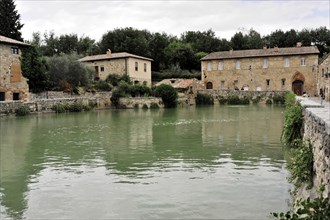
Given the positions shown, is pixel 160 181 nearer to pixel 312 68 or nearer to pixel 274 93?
pixel 274 93

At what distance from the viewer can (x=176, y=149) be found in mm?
17922

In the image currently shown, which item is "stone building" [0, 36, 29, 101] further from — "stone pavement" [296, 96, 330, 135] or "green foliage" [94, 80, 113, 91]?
"stone pavement" [296, 96, 330, 135]

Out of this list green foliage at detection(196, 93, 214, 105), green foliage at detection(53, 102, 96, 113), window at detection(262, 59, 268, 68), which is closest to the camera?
green foliage at detection(53, 102, 96, 113)

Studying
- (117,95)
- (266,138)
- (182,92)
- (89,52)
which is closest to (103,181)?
(266,138)

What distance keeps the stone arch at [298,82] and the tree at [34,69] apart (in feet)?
115

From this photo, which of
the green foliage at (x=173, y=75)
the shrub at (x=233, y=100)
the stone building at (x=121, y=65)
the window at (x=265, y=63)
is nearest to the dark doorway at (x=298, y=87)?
the window at (x=265, y=63)

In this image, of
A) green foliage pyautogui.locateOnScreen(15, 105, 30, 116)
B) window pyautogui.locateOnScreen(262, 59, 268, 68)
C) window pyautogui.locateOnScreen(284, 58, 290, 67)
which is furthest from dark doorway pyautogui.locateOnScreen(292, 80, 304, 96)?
green foliage pyautogui.locateOnScreen(15, 105, 30, 116)

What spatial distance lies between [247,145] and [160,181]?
25.6 feet

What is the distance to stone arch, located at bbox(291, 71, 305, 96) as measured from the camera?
57.7m

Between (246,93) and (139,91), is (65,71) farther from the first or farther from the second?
(246,93)

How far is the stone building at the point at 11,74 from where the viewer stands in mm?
41438

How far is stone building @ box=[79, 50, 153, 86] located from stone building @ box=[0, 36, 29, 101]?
17062 millimetres

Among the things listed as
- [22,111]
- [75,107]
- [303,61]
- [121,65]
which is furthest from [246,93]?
[22,111]

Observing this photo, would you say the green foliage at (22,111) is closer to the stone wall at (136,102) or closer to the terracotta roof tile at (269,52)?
the stone wall at (136,102)
